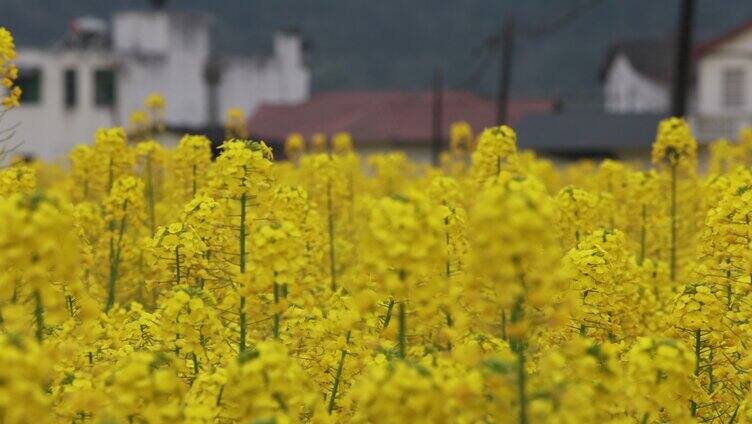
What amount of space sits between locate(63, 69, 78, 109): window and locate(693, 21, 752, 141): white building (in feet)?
84.6

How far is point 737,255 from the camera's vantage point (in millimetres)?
8453

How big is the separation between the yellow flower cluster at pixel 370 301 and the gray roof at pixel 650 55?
43.9 metres

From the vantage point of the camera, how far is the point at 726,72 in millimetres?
40875

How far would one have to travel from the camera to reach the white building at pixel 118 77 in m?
51.8

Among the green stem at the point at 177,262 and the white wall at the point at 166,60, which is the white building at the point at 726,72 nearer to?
the white wall at the point at 166,60

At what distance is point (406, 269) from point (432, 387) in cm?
58

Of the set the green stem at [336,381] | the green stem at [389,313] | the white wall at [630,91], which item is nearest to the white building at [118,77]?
the white wall at [630,91]

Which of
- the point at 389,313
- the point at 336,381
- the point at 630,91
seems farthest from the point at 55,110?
the point at 336,381

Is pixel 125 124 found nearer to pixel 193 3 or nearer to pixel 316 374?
pixel 316 374

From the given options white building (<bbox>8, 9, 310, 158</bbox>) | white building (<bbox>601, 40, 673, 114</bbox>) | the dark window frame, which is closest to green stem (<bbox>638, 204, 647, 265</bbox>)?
the dark window frame

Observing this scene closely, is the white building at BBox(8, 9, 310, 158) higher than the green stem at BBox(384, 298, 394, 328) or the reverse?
higher

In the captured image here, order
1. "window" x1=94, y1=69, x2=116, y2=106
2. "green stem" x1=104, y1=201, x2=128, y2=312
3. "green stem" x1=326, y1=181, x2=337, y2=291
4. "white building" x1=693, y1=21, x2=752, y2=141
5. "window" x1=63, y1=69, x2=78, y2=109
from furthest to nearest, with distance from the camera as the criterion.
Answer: "window" x1=94, y1=69, x2=116, y2=106 < "window" x1=63, y1=69, x2=78, y2=109 < "white building" x1=693, y1=21, x2=752, y2=141 < "green stem" x1=326, y1=181, x2=337, y2=291 < "green stem" x1=104, y1=201, x2=128, y2=312

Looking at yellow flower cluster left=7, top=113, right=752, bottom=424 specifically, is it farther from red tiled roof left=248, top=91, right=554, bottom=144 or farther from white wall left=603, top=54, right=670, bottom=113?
white wall left=603, top=54, right=670, bottom=113

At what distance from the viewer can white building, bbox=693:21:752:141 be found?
133 feet
